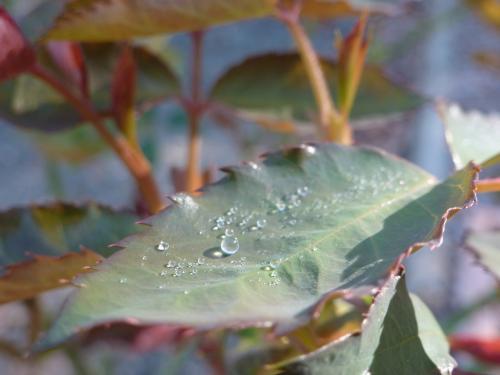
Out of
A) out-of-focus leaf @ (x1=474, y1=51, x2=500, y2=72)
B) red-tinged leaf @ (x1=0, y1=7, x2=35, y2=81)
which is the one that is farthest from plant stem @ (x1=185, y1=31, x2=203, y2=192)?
out-of-focus leaf @ (x1=474, y1=51, x2=500, y2=72)

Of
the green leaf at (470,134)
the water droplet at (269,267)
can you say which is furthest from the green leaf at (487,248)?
the water droplet at (269,267)

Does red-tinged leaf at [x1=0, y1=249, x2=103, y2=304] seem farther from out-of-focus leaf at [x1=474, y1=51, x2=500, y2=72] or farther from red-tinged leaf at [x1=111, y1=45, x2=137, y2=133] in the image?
out-of-focus leaf at [x1=474, y1=51, x2=500, y2=72]

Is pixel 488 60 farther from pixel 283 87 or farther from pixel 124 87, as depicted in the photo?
pixel 124 87

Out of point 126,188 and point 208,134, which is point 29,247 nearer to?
point 126,188

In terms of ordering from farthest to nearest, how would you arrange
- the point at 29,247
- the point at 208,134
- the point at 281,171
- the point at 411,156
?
1. the point at 208,134
2. the point at 411,156
3. the point at 29,247
4. the point at 281,171

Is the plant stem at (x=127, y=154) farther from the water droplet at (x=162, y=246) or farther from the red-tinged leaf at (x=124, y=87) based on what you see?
the water droplet at (x=162, y=246)

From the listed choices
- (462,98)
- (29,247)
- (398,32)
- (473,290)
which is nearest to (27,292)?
(29,247)
